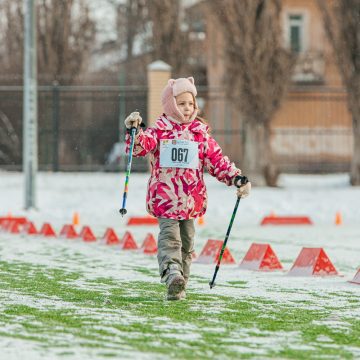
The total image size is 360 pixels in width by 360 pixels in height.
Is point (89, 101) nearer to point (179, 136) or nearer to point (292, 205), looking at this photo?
point (292, 205)

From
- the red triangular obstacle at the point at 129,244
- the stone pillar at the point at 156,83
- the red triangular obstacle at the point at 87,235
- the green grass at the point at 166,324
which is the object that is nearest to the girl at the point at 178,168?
the green grass at the point at 166,324

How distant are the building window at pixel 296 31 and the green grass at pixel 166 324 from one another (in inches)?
1257

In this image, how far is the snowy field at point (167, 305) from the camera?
731cm

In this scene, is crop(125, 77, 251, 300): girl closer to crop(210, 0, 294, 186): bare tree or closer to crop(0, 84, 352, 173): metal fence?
crop(210, 0, 294, 186): bare tree

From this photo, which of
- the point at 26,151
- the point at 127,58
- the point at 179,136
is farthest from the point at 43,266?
the point at 127,58

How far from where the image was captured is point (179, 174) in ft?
33.1

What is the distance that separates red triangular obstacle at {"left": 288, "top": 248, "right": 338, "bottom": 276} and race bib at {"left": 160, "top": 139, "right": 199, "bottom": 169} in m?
2.86

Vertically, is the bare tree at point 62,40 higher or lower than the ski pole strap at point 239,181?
higher

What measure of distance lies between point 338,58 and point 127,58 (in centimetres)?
2853

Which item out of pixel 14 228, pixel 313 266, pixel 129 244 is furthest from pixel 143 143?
pixel 14 228

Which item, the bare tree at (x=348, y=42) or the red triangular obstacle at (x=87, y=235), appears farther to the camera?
the bare tree at (x=348, y=42)

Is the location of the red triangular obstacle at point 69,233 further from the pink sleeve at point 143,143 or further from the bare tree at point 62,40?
the bare tree at point 62,40

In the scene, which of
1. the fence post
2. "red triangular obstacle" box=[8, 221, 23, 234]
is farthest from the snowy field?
the fence post

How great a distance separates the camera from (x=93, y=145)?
→ 40500mm
